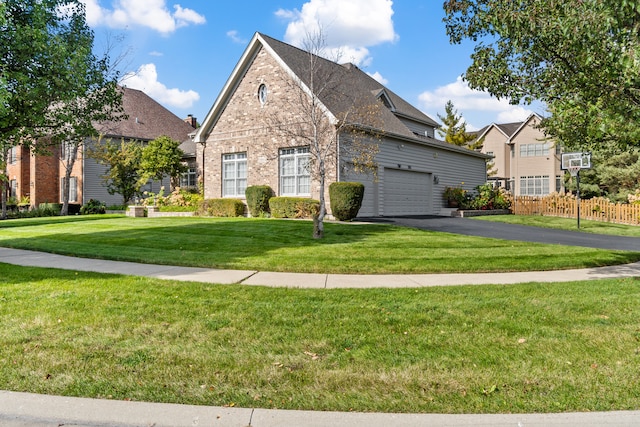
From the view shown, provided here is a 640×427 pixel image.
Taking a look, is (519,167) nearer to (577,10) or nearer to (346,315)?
(577,10)

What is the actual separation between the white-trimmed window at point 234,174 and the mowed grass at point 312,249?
7.34m

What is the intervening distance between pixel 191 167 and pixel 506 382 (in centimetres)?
2645

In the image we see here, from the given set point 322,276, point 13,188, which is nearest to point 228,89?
point 322,276

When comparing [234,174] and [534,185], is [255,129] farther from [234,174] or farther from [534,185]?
[534,185]

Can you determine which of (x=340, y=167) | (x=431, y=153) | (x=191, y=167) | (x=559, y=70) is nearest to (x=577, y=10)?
(x=559, y=70)

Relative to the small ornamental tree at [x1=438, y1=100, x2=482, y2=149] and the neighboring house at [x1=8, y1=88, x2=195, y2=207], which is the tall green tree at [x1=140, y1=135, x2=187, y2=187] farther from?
the small ornamental tree at [x1=438, y1=100, x2=482, y2=149]

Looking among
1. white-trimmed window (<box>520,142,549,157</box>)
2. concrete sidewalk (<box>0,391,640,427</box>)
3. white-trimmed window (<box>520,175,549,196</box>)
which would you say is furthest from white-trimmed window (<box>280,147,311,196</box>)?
white-trimmed window (<box>520,175,549,196</box>)

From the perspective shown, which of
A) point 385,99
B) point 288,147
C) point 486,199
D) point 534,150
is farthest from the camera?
point 534,150

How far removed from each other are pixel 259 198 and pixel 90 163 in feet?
62.1

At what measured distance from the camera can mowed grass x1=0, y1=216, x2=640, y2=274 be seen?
9188 mm

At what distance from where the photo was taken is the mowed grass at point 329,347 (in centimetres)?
341

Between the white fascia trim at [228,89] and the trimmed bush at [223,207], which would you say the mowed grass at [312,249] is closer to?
the trimmed bush at [223,207]

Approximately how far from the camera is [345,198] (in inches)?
700

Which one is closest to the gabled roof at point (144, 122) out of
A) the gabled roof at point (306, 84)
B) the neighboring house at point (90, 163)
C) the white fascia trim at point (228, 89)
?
the neighboring house at point (90, 163)
